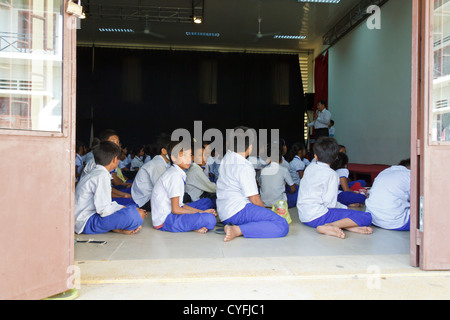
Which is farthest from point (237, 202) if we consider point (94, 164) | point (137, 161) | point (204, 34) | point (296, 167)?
point (204, 34)

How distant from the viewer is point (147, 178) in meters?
3.86

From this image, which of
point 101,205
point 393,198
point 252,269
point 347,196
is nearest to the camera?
point 252,269

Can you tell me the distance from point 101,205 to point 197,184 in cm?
153

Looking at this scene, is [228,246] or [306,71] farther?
[306,71]

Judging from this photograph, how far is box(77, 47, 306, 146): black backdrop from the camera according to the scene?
1162 cm

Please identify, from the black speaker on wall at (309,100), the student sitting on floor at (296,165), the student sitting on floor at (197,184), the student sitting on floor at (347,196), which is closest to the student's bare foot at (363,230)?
the student sitting on floor at (347,196)

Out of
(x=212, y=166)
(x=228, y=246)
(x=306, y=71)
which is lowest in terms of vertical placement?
(x=228, y=246)

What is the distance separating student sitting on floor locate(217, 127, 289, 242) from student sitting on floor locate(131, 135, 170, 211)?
97 centimetres

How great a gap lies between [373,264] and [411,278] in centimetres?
25

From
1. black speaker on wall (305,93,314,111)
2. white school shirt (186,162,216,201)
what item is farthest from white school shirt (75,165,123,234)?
black speaker on wall (305,93,314,111)

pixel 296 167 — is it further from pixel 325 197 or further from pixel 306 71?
pixel 306 71

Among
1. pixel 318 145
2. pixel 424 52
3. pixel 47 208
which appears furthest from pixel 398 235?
pixel 47 208

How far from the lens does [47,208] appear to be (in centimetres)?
156
